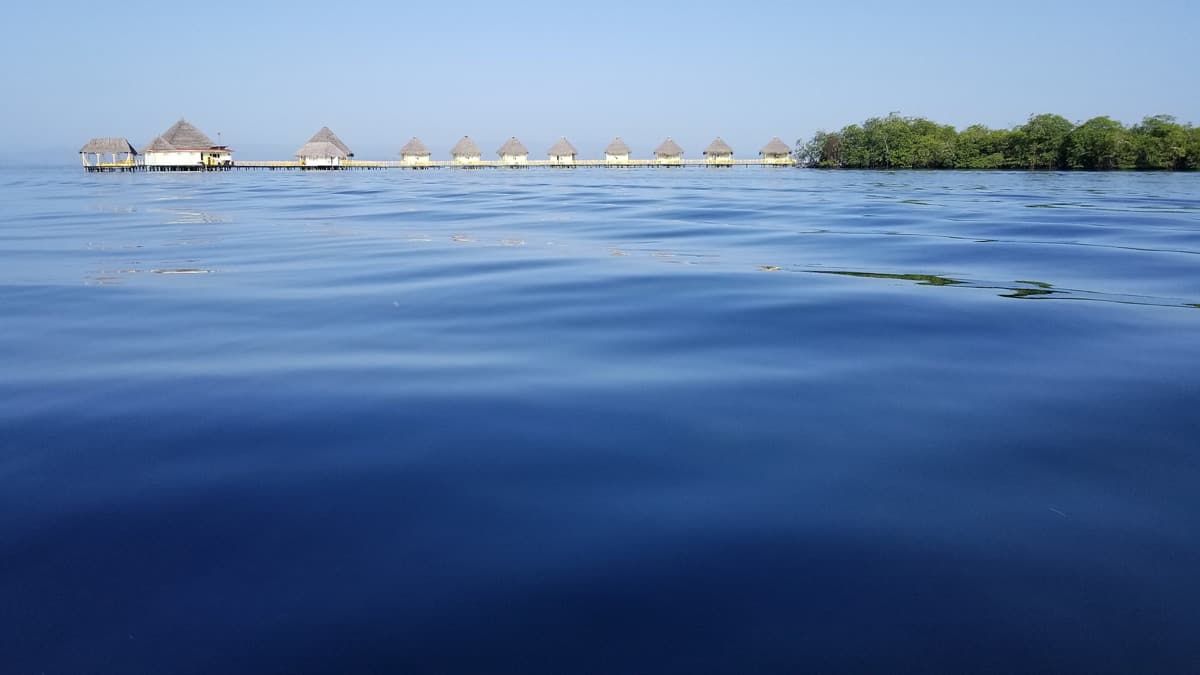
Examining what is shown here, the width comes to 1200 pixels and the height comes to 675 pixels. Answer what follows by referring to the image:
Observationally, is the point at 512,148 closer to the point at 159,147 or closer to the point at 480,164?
the point at 480,164

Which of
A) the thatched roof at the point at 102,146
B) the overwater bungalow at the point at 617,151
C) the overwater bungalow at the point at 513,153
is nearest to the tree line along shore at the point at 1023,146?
the overwater bungalow at the point at 617,151

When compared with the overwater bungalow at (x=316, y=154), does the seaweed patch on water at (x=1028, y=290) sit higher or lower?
lower

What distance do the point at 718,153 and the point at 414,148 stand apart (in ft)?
111

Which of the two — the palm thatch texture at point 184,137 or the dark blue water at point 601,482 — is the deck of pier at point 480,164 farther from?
the dark blue water at point 601,482

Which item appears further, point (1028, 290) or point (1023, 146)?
point (1023, 146)

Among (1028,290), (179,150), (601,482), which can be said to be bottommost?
(601,482)

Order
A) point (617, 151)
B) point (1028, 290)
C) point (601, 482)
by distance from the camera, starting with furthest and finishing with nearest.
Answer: point (617, 151) < point (1028, 290) < point (601, 482)

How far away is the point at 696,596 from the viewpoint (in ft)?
7.02

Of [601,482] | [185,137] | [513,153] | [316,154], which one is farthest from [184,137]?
[601,482]

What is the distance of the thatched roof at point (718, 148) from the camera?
293 ft

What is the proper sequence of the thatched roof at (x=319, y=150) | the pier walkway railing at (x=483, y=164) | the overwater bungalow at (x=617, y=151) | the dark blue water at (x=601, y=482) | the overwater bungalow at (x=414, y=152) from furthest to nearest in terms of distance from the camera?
the overwater bungalow at (x=617, y=151) < the overwater bungalow at (x=414, y=152) < the pier walkway railing at (x=483, y=164) < the thatched roof at (x=319, y=150) < the dark blue water at (x=601, y=482)

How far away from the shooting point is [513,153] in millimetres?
87062

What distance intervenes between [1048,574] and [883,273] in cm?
566

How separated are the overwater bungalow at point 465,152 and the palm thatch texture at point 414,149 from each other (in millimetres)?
3014
